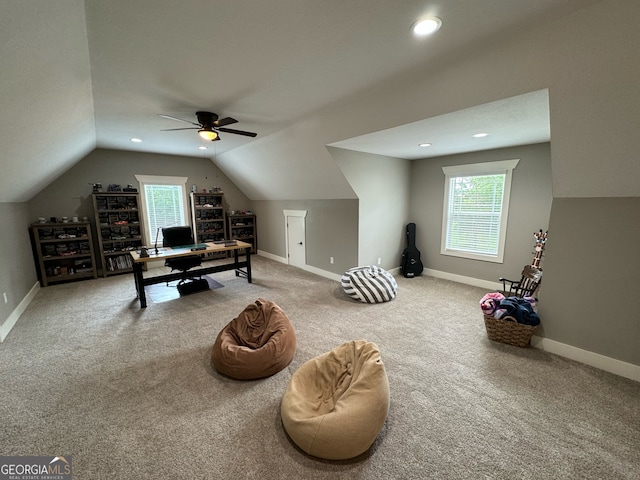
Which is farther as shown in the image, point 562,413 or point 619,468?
point 562,413

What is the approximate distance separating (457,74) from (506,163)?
2478 mm

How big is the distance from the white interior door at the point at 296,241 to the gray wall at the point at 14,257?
4298mm

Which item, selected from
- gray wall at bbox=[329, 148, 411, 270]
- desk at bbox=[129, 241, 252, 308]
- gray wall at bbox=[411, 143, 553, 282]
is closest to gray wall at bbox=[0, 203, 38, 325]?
desk at bbox=[129, 241, 252, 308]

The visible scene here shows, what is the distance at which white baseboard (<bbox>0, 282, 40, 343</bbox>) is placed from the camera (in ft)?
9.41

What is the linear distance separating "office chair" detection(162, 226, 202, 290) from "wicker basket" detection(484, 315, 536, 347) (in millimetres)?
4432

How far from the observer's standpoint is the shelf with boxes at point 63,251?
4539mm

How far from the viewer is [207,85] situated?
2443mm

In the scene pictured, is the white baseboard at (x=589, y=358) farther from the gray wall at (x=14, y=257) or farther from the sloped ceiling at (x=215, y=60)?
the gray wall at (x=14, y=257)

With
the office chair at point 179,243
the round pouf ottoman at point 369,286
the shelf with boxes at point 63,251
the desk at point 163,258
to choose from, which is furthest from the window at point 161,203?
the round pouf ottoman at point 369,286

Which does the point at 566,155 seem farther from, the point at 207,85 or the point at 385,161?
the point at 207,85

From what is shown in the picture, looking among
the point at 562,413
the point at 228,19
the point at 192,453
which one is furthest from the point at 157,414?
the point at 562,413

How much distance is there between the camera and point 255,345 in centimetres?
247

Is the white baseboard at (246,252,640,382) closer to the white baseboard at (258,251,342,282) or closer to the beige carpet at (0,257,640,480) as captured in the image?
the beige carpet at (0,257,640,480)

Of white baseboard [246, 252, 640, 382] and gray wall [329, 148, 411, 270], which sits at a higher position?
gray wall [329, 148, 411, 270]
